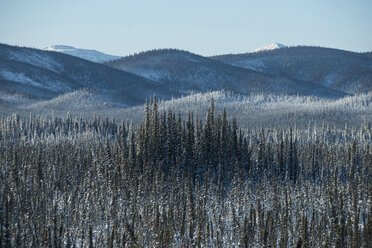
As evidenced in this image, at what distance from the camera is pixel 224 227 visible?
100 meters

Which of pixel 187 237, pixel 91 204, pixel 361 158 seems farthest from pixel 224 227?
pixel 361 158

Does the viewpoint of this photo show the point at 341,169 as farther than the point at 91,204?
Yes

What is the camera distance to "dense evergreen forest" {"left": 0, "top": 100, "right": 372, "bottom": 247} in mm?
93812

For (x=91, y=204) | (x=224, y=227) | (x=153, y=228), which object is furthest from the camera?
(x=91, y=204)

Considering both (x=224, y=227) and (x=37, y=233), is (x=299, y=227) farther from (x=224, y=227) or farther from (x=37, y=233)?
(x=37, y=233)

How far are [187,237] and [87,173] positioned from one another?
127ft

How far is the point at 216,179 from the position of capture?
419ft

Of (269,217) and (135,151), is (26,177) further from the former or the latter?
(269,217)

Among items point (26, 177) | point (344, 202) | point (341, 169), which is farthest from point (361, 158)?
point (26, 177)

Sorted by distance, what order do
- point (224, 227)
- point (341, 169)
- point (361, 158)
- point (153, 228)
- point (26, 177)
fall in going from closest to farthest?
1. point (153, 228)
2. point (224, 227)
3. point (26, 177)
4. point (341, 169)
5. point (361, 158)

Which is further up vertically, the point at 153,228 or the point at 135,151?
the point at 135,151

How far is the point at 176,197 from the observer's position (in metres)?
110

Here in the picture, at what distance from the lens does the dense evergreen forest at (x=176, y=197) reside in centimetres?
9381

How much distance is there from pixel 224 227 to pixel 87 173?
4061 centimetres
